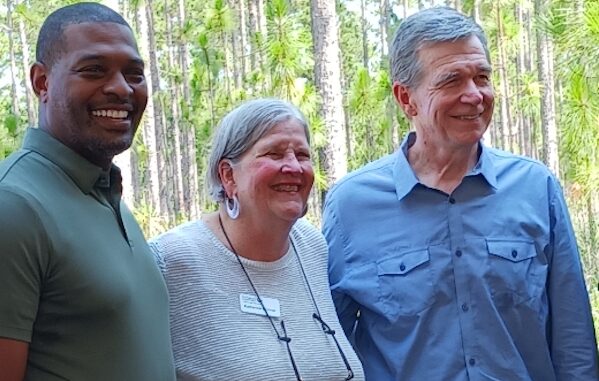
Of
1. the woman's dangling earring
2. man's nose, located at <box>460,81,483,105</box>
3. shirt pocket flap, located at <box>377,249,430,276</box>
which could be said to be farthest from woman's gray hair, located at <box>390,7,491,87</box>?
the woman's dangling earring

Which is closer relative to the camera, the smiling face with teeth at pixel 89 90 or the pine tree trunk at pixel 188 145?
the smiling face with teeth at pixel 89 90

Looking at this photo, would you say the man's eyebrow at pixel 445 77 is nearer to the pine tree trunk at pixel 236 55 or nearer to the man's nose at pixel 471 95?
the man's nose at pixel 471 95

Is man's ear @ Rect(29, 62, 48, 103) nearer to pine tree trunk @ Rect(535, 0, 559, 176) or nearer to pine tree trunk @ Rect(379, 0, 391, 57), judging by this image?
pine tree trunk @ Rect(535, 0, 559, 176)

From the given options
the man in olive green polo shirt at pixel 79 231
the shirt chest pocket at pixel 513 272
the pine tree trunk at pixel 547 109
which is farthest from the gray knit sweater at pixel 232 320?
the pine tree trunk at pixel 547 109

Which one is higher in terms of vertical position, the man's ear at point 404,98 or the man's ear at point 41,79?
the man's ear at point 41,79

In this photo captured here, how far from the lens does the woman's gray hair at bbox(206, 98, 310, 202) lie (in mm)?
2166

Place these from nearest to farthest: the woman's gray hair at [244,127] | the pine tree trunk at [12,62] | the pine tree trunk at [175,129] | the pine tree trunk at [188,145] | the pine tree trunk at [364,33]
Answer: the woman's gray hair at [244,127]
the pine tree trunk at [188,145]
the pine tree trunk at [175,129]
the pine tree trunk at [12,62]
the pine tree trunk at [364,33]

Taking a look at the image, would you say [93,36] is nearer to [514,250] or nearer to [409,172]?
[409,172]

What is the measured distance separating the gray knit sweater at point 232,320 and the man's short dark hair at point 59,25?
66 cm

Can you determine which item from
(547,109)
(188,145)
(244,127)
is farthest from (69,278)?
(188,145)

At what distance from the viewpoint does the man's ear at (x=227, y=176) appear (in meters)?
2.20

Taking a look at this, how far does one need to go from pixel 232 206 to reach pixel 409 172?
0.52 m

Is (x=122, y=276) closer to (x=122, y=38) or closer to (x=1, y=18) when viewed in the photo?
(x=122, y=38)

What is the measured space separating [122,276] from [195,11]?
78.6 feet
